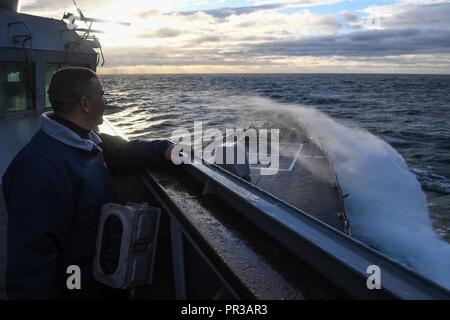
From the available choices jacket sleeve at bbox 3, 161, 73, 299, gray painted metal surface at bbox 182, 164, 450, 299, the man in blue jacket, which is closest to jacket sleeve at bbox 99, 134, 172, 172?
the man in blue jacket

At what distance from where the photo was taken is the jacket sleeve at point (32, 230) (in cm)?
195

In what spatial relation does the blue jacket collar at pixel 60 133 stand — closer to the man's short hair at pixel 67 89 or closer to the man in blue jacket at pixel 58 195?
the man in blue jacket at pixel 58 195

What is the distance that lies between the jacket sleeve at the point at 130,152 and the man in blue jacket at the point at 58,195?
827 millimetres

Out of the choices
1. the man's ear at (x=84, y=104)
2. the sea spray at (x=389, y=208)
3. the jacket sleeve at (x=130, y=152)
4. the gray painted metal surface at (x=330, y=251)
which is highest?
the man's ear at (x=84, y=104)

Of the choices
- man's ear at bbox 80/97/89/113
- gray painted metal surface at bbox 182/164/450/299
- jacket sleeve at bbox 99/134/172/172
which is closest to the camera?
gray painted metal surface at bbox 182/164/450/299

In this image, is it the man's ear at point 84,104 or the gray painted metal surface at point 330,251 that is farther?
the man's ear at point 84,104

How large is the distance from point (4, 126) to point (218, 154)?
4607 millimetres

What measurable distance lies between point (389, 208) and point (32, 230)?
1221 cm

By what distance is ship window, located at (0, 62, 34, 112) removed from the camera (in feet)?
21.8

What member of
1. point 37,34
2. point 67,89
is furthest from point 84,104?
point 37,34

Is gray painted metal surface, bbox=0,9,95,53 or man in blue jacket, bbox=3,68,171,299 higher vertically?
gray painted metal surface, bbox=0,9,95,53

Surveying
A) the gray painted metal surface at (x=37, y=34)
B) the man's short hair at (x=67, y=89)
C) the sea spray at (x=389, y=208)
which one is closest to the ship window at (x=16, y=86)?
the gray painted metal surface at (x=37, y=34)

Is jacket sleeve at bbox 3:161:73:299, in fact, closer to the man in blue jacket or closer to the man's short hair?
the man in blue jacket
